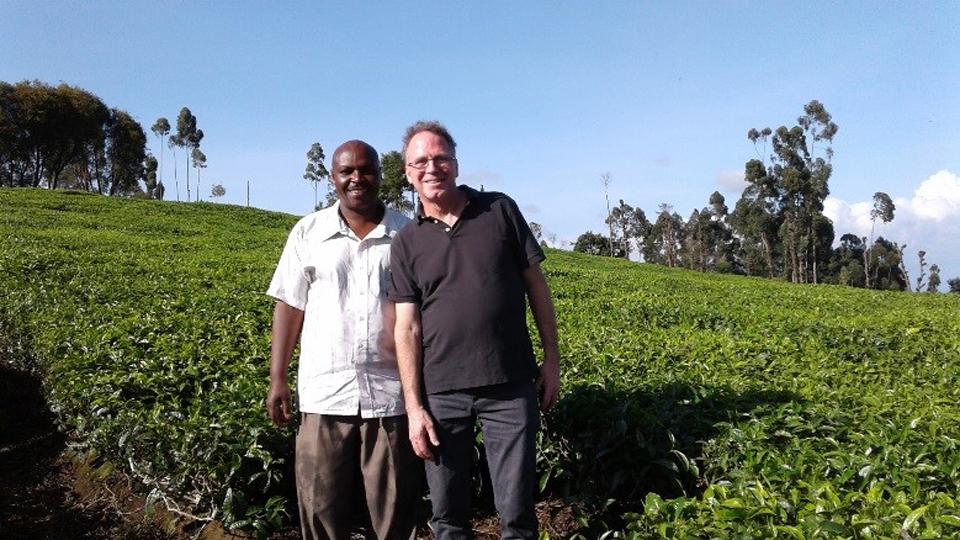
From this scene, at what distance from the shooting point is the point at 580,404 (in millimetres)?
2914

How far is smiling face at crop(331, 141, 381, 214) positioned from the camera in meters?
2.46

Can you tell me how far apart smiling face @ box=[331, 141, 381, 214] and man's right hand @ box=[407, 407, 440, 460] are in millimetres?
759

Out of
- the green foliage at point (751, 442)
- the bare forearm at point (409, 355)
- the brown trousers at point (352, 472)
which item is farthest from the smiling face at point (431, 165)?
the green foliage at point (751, 442)

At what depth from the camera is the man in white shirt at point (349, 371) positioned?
2422mm

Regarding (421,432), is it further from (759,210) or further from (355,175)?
(759,210)

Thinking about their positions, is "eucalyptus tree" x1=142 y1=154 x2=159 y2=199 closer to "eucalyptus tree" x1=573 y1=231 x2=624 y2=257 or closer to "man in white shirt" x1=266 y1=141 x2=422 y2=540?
"eucalyptus tree" x1=573 y1=231 x2=624 y2=257

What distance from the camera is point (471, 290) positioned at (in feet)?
7.41

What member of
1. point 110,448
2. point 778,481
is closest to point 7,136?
point 110,448

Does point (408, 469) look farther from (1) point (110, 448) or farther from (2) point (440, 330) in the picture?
(1) point (110, 448)

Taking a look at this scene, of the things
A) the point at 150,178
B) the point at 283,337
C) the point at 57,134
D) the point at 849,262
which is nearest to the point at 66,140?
the point at 57,134

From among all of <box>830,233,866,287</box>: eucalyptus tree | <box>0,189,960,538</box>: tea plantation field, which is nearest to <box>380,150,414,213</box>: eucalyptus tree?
<box>0,189,960,538</box>: tea plantation field

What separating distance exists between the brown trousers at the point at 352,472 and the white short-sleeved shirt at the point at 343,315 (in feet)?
0.25

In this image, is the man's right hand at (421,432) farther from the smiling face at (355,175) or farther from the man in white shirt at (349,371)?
the smiling face at (355,175)

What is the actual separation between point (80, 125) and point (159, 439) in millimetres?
37931
